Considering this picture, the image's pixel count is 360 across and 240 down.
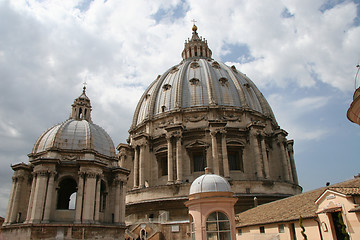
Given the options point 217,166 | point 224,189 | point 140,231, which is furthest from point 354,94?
point 217,166

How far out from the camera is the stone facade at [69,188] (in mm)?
23578

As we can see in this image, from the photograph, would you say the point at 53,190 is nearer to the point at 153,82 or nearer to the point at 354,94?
the point at 354,94

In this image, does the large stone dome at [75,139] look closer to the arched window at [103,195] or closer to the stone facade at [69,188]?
the stone facade at [69,188]

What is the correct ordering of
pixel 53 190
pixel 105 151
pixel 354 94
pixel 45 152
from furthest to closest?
pixel 105 151
pixel 45 152
pixel 53 190
pixel 354 94

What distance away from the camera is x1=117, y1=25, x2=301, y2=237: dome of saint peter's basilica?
1455 inches

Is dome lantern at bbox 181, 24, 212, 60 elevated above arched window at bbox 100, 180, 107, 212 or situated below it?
above

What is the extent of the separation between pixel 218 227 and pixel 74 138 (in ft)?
54.9

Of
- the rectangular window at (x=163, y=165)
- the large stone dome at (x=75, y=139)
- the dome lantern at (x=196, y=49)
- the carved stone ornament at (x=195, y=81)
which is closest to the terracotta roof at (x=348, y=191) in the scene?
the large stone dome at (x=75, y=139)

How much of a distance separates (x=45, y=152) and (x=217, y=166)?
20269 millimetres

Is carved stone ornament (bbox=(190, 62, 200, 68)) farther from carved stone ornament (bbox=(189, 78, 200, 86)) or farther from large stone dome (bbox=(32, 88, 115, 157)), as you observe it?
large stone dome (bbox=(32, 88, 115, 157))

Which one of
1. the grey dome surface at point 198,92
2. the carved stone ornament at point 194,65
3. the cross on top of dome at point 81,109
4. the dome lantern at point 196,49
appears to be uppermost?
the dome lantern at point 196,49

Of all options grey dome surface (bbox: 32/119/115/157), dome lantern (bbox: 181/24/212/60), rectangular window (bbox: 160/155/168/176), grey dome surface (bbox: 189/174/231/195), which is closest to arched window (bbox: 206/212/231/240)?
grey dome surface (bbox: 189/174/231/195)

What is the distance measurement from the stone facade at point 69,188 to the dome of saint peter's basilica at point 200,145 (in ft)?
29.4

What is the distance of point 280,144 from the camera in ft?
146
